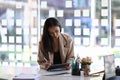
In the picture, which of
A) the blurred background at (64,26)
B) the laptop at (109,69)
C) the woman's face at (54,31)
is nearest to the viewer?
the laptop at (109,69)

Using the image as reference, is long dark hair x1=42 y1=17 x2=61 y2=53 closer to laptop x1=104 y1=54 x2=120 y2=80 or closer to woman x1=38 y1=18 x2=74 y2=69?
woman x1=38 y1=18 x2=74 y2=69

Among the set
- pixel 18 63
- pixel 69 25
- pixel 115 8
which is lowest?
pixel 18 63

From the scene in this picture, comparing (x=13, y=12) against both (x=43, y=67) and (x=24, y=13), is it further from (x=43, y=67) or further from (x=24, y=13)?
(x=43, y=67)

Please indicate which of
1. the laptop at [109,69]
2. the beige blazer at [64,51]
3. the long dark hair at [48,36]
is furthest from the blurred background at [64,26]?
the laptop at [109,69]

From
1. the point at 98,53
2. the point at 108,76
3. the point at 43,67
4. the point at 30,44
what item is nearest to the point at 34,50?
the point at 30,44

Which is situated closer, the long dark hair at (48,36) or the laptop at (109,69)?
the laptop at (109,69)

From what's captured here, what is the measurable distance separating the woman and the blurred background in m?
0.73

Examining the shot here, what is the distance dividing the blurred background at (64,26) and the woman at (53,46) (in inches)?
28.6

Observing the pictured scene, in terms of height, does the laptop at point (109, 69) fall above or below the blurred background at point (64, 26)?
below

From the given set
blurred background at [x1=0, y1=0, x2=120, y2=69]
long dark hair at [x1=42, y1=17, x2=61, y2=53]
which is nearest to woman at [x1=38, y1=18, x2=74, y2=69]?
long dark hair at [x1=42, y1=17, x2=61, y2=53]

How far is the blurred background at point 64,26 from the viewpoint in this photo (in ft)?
12.4

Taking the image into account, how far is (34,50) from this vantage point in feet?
13.5

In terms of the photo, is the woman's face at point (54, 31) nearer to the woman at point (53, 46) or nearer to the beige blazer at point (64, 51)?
the woman at point (53, 46)

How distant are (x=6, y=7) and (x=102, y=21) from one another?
5.44 ft
